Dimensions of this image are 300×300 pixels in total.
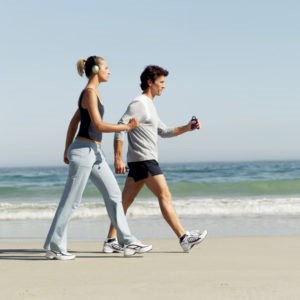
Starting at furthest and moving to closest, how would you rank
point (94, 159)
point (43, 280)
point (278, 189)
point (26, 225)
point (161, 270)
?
point (278, 189), point (26, 225), point (94, 159), point (161, 270), point (43, 280)

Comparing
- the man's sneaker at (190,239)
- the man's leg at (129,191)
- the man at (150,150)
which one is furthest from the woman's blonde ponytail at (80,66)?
the man's sneaker at (190,239)

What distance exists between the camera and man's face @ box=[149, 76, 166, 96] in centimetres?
528

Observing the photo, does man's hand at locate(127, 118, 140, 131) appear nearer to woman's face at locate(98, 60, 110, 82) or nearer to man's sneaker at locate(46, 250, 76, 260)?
woman's face at locate(98, 60, 110, 82)

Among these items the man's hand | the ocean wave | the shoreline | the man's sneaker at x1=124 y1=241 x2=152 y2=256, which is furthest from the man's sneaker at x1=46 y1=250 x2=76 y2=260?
the ocean wave

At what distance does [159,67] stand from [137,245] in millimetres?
1529

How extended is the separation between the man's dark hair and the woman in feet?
1.43

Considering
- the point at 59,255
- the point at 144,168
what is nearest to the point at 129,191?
the point at 144,168

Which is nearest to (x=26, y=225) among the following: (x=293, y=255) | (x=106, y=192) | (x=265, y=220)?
(x=265, y=220)

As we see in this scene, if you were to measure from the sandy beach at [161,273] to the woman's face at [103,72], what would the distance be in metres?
1.46

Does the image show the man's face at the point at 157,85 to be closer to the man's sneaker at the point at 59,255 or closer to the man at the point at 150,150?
the man at the point at 150,150

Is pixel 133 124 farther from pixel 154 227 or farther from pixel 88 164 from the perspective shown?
pixel 154 227

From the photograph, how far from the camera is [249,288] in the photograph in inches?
146

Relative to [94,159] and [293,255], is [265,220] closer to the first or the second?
[293,255]

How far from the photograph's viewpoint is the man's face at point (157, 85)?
17.3ft
